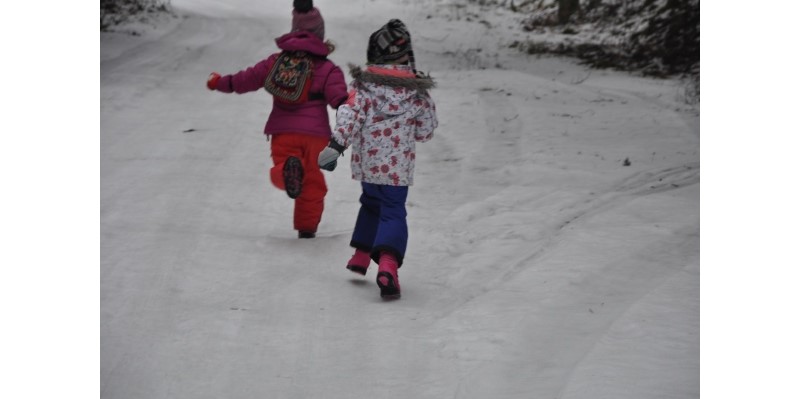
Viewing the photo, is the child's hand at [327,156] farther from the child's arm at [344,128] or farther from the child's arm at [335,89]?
the child's arm at [335,89]

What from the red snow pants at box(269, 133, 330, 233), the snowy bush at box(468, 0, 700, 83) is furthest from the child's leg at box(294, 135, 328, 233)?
the snowy bush at box(468, 0, 700, 83)

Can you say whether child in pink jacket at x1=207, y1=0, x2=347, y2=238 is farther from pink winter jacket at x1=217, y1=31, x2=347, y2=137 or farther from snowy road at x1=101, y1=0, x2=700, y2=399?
snowy road at x1=101, y1=0, x2=700, y2=399

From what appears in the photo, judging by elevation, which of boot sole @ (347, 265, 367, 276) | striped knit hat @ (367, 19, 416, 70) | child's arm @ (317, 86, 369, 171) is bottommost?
boot sole @ (347, 265, 367, 276)

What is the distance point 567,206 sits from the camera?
782cm

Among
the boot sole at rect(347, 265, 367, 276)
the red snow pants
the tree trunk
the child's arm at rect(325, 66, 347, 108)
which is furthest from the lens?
the tree trunk

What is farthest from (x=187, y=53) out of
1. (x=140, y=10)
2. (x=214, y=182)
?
(x=214, y=182)

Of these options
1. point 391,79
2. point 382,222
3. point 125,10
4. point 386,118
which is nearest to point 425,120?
point 386,118

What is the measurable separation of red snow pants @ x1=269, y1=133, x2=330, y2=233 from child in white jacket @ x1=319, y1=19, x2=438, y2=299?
100 centimetres

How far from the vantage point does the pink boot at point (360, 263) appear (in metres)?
6.15

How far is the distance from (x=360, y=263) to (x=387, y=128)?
2.95ft

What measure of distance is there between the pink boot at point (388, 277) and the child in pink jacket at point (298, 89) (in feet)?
4.05

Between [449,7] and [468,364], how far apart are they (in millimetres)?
21359

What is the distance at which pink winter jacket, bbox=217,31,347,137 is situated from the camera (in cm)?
664

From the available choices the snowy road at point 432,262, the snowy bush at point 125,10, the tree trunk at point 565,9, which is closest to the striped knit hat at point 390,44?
the snowy road at point 432,262
